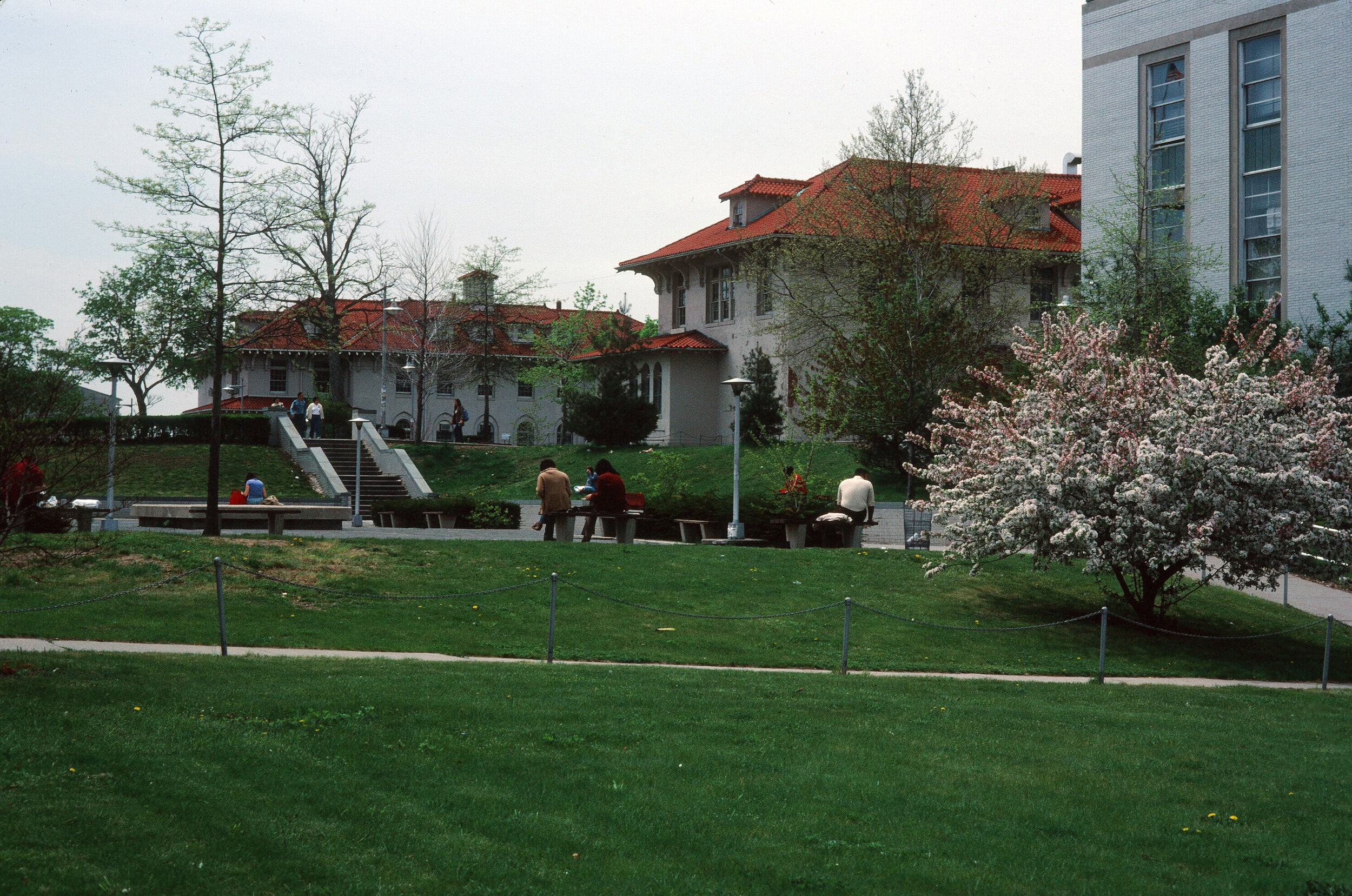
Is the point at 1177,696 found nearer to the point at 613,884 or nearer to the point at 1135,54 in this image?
the point at 613,884

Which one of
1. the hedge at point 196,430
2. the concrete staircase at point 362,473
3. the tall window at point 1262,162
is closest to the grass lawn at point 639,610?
the concrete staircase at point 362,473

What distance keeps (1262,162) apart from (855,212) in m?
12.4

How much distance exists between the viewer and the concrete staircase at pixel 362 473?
3919 centimetres

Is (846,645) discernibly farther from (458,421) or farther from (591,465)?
(458,421)

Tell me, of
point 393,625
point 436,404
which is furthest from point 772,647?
point 436,404

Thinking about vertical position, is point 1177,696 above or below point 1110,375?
below

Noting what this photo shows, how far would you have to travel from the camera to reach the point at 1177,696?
1305 centimetres

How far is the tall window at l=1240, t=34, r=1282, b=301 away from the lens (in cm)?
3753

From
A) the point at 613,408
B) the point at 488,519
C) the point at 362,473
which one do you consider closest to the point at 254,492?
the point at 488,519

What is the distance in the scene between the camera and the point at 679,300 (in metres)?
55.5

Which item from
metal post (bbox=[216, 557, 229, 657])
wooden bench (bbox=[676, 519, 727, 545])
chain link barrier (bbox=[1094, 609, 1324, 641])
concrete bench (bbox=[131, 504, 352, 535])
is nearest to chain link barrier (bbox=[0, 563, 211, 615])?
metal post (bbox=[216, 557, 229, 657])

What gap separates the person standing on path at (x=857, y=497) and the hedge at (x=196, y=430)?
2644 centimetres

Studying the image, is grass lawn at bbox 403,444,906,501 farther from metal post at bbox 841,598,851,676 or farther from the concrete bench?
metal post at bbox 841,598,851,676

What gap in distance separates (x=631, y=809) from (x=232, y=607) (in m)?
9.48
